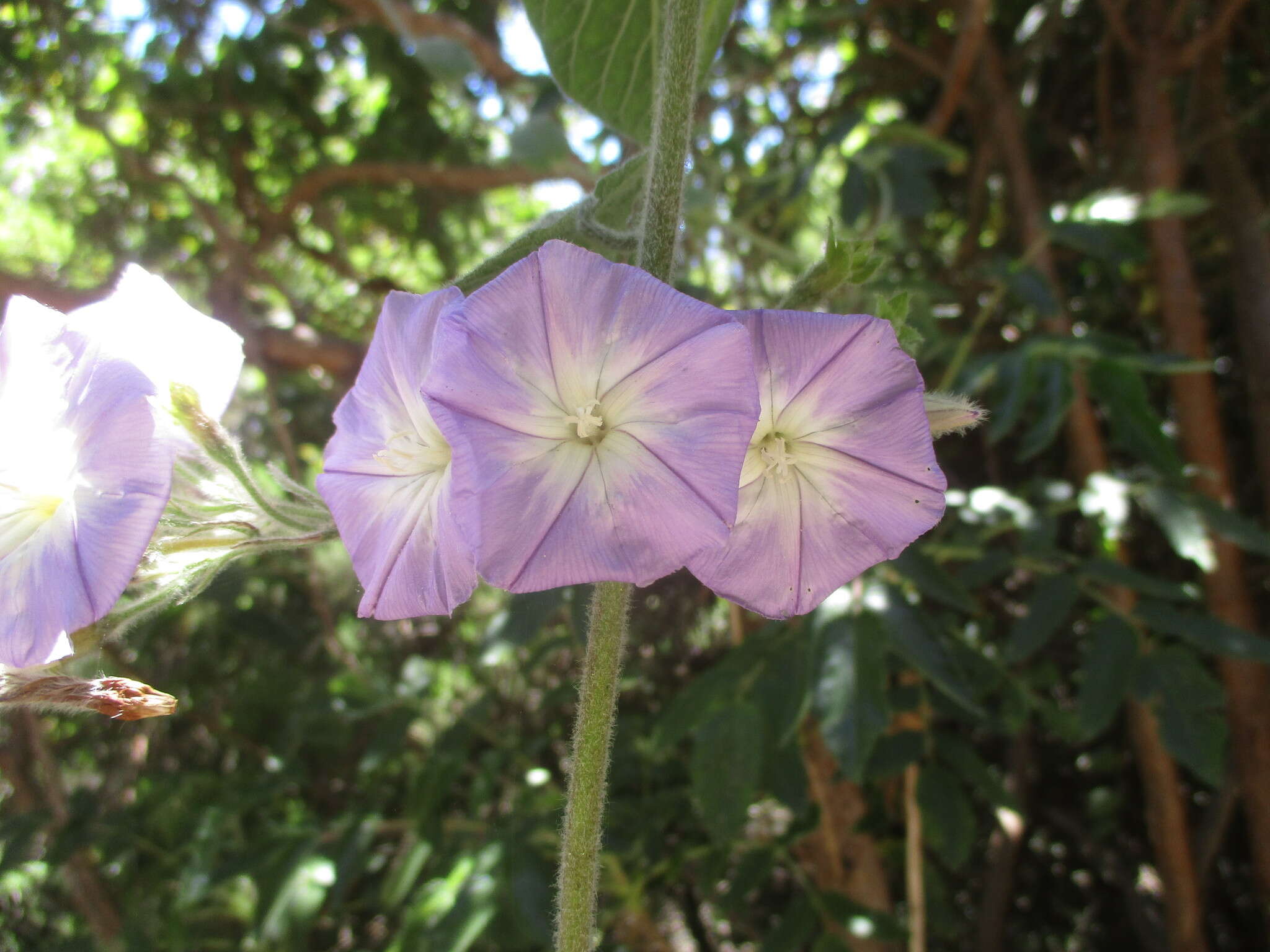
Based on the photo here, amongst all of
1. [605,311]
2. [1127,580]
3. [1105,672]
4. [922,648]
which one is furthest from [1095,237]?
[605,311]

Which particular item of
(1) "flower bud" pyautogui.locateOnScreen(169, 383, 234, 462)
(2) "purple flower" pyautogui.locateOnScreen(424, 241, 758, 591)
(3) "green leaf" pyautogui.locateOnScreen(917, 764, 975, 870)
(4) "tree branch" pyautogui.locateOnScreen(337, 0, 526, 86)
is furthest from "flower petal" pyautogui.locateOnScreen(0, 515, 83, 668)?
(4) "tree branch" pyautogui.locateOnScreen(337, 0, 526, 86)

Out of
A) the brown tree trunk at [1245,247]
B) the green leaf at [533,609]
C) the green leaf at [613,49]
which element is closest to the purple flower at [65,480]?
the green leaf at [613,49]

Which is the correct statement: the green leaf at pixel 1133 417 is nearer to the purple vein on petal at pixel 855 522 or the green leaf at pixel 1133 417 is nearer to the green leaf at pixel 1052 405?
the green leaf at pixel 1052 405

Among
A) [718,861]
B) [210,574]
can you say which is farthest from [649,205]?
[718,861]

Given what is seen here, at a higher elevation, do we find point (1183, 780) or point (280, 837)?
point (1183, 780)

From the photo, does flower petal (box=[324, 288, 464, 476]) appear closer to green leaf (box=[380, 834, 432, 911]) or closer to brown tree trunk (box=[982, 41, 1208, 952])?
green leaf (box=[380, 834, 432, 911])

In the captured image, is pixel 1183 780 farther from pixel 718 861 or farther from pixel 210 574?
pixel 210 574
